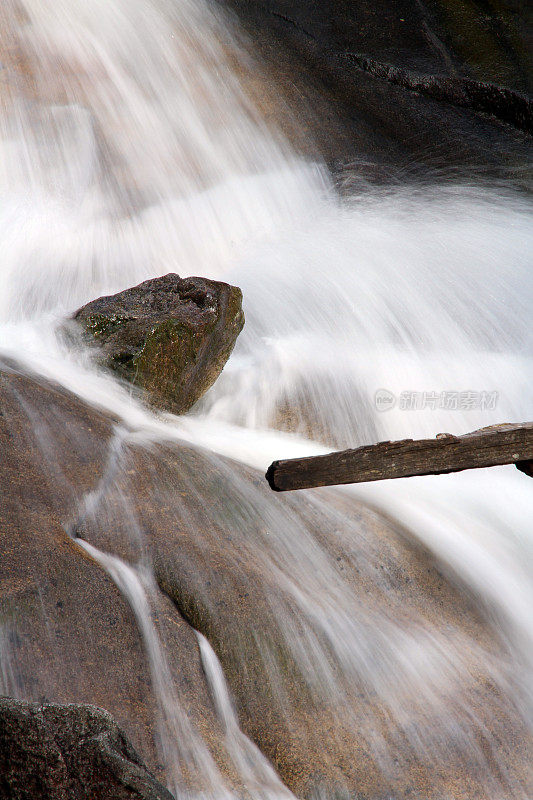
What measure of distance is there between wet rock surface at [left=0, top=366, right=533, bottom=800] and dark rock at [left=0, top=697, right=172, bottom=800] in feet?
2.00

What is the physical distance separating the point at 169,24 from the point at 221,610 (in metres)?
7.19

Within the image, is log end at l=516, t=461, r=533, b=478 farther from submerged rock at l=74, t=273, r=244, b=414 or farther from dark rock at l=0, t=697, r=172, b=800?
submerged rock at l=74, t=273, r=244, b=414

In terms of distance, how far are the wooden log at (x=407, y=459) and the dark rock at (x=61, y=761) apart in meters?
0.78

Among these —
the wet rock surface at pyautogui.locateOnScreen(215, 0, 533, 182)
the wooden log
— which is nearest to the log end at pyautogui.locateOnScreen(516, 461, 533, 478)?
the wooden log

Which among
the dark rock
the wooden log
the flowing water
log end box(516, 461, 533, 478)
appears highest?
the wooden log

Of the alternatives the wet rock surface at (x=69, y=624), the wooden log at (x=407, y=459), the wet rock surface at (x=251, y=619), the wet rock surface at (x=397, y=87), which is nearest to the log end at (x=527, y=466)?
the wooden log at (x=407, y=459)

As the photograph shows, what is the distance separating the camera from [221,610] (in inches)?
113

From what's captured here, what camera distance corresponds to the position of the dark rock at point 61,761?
1667 mm

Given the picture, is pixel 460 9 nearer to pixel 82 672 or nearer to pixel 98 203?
pixel 98 203

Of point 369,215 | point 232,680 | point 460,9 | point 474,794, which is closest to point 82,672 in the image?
point 232,680

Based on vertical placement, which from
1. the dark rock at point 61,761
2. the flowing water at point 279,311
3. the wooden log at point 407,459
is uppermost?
the wooden log at point 407,459

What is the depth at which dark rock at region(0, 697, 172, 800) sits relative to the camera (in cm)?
167

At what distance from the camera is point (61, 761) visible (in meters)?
1.72

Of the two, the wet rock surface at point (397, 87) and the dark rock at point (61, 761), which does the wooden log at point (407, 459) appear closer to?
the dark rock at point (61, 761)
